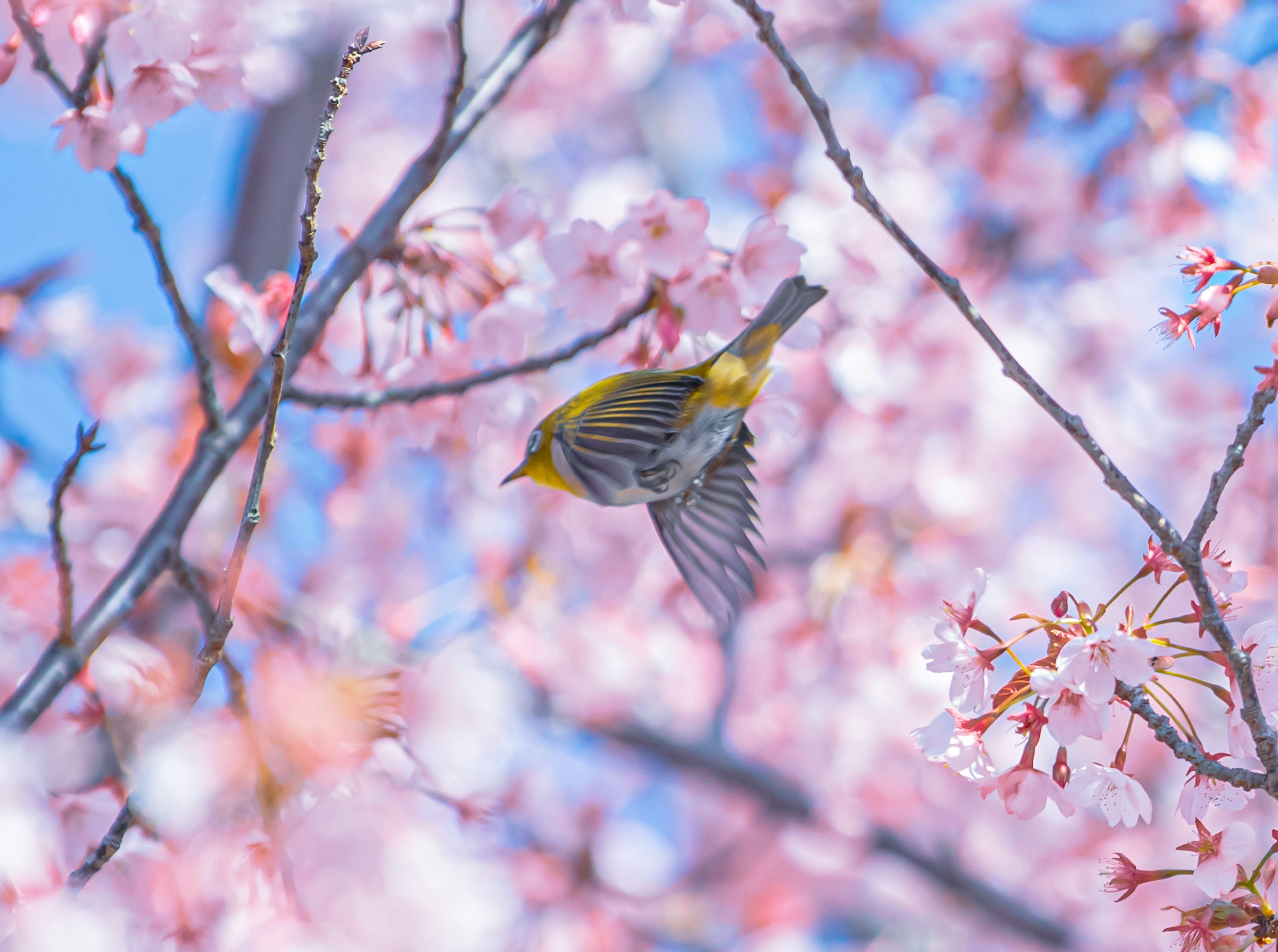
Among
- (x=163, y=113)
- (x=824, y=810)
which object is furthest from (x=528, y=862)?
(x=163, y=113)

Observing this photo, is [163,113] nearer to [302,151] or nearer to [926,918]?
[302,151]

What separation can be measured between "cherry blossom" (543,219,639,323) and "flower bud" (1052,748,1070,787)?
1.00 m

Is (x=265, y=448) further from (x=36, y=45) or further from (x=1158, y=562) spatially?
(x=1158, y=562)

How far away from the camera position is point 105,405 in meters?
2.91

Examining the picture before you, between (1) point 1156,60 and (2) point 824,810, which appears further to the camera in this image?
(2) point 824,810

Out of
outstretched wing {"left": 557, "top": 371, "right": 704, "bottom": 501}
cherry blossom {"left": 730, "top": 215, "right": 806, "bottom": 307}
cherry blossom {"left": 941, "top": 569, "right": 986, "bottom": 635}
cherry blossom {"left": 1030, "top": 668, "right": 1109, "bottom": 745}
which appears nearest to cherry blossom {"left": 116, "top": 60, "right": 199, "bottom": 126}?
outstretched wing {"left": 557, "top": 371, "right": 704, "bottom": 501}

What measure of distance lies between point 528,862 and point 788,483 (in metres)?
1.92

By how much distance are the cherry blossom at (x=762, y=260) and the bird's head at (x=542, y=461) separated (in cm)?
40

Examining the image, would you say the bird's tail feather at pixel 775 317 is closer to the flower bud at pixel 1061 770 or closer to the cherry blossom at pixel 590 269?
the cherry blossom at pixel 590 269

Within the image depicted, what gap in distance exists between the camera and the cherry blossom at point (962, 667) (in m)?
1.06

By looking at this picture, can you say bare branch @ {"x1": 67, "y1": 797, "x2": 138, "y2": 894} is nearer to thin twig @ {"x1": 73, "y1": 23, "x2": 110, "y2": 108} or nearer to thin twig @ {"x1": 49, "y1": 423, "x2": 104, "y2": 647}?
thin twig @ {"x1": 49, "y1": 423, "x2": 104, "y2": 647}

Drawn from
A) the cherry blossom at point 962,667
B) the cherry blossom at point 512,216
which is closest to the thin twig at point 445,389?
the cherry blossom at point 512,216

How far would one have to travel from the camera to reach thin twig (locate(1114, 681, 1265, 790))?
93cm

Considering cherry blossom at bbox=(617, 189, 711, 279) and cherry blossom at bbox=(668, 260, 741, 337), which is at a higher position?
cherry blossom at bbox=(617, 189, 711, 279)
